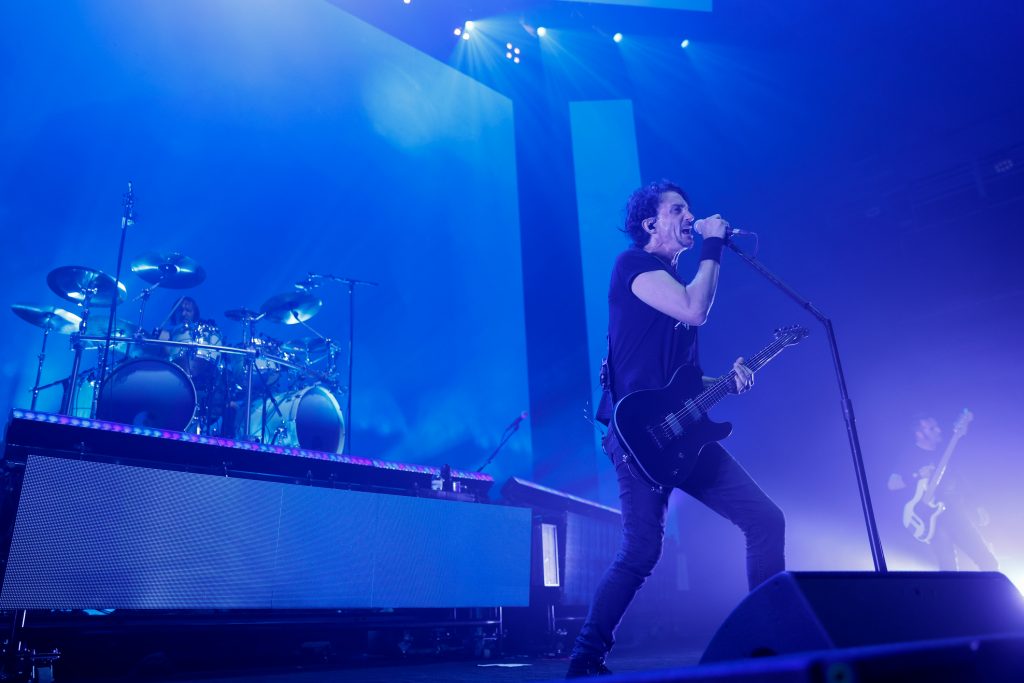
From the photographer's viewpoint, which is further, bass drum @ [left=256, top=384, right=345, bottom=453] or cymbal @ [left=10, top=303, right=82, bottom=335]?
bass drum @ [left=256, top=384, right=345, bottom=453]

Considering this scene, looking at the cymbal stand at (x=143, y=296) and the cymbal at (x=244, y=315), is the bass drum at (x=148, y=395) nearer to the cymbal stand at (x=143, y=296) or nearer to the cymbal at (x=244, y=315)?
the cymbal at (x=244, y=315)

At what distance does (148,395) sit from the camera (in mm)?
5539

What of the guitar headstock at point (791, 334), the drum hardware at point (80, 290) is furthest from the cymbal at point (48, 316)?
the guitar headstock at point (791, 334)

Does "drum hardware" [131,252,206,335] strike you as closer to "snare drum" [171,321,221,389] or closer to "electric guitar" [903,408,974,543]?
"snare drum" [171,321,221,389]

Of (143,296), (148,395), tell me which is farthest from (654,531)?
(143,296)

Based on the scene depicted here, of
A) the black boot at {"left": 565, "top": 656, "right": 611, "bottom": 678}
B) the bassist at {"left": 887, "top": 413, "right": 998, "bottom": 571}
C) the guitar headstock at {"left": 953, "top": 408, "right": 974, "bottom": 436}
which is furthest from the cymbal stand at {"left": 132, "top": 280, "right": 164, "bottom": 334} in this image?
the guitar headstock at {"left": 953, "top": 408, "right": 974, "bottom": 436}

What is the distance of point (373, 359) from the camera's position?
347 inches

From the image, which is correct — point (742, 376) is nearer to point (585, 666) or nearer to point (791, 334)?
point (791, 334)

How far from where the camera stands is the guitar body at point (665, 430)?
2404mm

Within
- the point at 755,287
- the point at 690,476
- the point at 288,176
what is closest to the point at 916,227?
the point at 755,287

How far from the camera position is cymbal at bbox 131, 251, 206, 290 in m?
6.59

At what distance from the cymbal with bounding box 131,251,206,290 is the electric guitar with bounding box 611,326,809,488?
5441mm

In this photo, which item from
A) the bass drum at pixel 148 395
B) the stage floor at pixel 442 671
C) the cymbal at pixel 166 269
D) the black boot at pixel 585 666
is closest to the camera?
the black boot at pixel 585 666

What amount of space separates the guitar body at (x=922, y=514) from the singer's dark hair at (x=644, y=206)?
5031 mm
